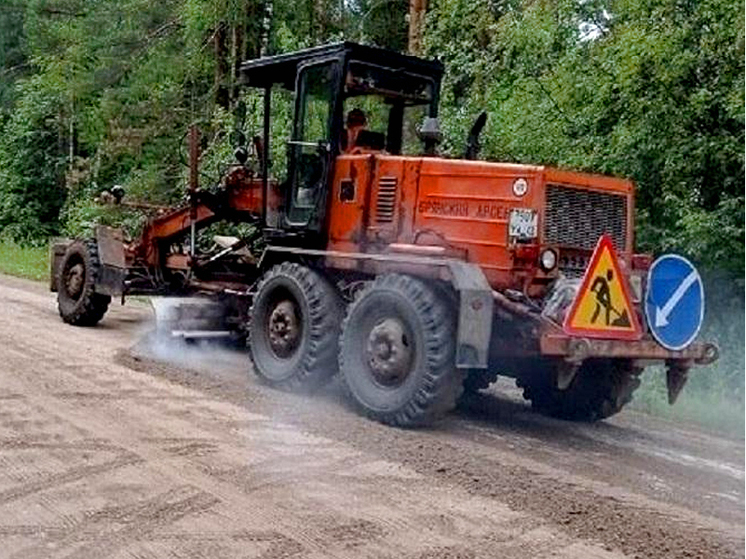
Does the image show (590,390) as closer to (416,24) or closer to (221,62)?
(416,24)

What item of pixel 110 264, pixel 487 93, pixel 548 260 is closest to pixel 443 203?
pixel 548 260

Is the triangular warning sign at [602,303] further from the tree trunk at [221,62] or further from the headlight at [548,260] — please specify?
the tree trunk at [221,62]

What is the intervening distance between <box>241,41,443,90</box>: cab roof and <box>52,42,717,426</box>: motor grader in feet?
0.06

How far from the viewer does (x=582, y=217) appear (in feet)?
23.5

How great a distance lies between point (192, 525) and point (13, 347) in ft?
18.2

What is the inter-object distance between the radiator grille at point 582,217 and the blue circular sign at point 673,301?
82cm

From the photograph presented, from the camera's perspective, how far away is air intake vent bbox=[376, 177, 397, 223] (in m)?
7.71

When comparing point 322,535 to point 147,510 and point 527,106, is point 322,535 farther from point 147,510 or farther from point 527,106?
point 527,106

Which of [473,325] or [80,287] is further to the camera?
[80,287]

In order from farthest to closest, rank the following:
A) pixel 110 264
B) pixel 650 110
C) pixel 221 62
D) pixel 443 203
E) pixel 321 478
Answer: pixel 221 62 < pixel 110 264 < pixel 650 110 < pixel 443 203 < pixel 321 478

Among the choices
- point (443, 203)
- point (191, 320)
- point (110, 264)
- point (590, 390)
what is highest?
point (443, 203)

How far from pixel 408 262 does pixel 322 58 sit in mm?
2235

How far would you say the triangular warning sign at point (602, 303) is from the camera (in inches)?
250

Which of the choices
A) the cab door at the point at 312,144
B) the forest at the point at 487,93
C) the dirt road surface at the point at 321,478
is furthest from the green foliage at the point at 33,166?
the dirt road surface at the point at 321,478
